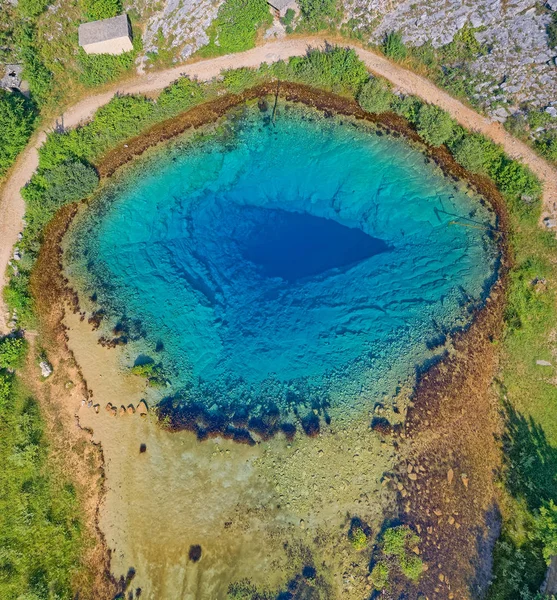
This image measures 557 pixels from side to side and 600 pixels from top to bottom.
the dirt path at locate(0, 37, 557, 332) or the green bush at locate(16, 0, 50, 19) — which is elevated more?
the green bush at locate(16, 0, 50, 19)

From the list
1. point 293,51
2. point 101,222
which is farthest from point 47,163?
point 293,51

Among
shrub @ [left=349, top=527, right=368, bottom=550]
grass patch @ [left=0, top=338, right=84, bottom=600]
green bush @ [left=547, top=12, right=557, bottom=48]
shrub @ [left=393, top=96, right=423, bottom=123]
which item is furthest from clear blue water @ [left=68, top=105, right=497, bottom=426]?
green bush @ [left=547, top=12, right=557, bottom=48]

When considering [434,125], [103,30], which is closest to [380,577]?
[434,125]

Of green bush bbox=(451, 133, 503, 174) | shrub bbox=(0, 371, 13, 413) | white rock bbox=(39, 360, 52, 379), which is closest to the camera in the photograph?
shrub bbox=(0, 371, 13, 413)

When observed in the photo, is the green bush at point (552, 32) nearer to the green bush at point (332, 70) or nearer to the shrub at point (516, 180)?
the shrub at point (516, 180)

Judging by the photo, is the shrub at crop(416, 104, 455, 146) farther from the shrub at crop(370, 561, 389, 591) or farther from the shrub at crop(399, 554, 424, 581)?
→ the shrub at crop(370, 561, 389, 591)

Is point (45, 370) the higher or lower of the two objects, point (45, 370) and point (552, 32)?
the lower

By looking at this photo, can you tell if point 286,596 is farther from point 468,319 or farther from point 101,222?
point 101,222

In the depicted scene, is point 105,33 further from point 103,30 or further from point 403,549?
point 403,549
